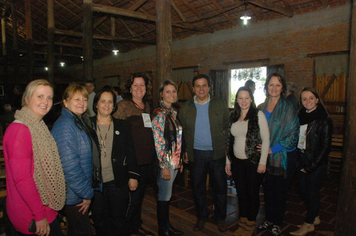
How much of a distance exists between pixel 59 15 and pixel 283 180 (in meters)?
13.1

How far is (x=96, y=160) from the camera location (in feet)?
7.21

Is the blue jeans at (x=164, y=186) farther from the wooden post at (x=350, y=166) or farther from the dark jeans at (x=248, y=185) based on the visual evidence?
the wooden post at (x=350, y=166)

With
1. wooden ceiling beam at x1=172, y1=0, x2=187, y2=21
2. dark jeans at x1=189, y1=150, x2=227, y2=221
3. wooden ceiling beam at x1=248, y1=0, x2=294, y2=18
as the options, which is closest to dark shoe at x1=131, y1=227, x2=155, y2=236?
dark jeans at x1=189, y1=150, x2=227, y2=221

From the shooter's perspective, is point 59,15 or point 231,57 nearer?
point 231,57

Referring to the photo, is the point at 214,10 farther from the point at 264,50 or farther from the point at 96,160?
the point at 96,160

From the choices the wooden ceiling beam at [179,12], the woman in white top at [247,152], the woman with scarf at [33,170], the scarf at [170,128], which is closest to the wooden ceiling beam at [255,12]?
the wooden ceiling beam at [179,12]

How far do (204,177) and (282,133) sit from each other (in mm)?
1046

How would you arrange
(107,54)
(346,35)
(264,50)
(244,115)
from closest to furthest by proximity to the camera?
(244,115) < (346,35) < (264,50) < (107,54)

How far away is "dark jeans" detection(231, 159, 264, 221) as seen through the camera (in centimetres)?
280

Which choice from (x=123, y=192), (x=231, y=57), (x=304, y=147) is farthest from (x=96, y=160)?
(x=231, y=57)

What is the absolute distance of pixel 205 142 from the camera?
305cm

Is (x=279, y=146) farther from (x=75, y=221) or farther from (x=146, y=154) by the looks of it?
(x=75, y=221)

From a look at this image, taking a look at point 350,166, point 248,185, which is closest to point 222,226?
point 248,185

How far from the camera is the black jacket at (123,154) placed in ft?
A: 7.75
